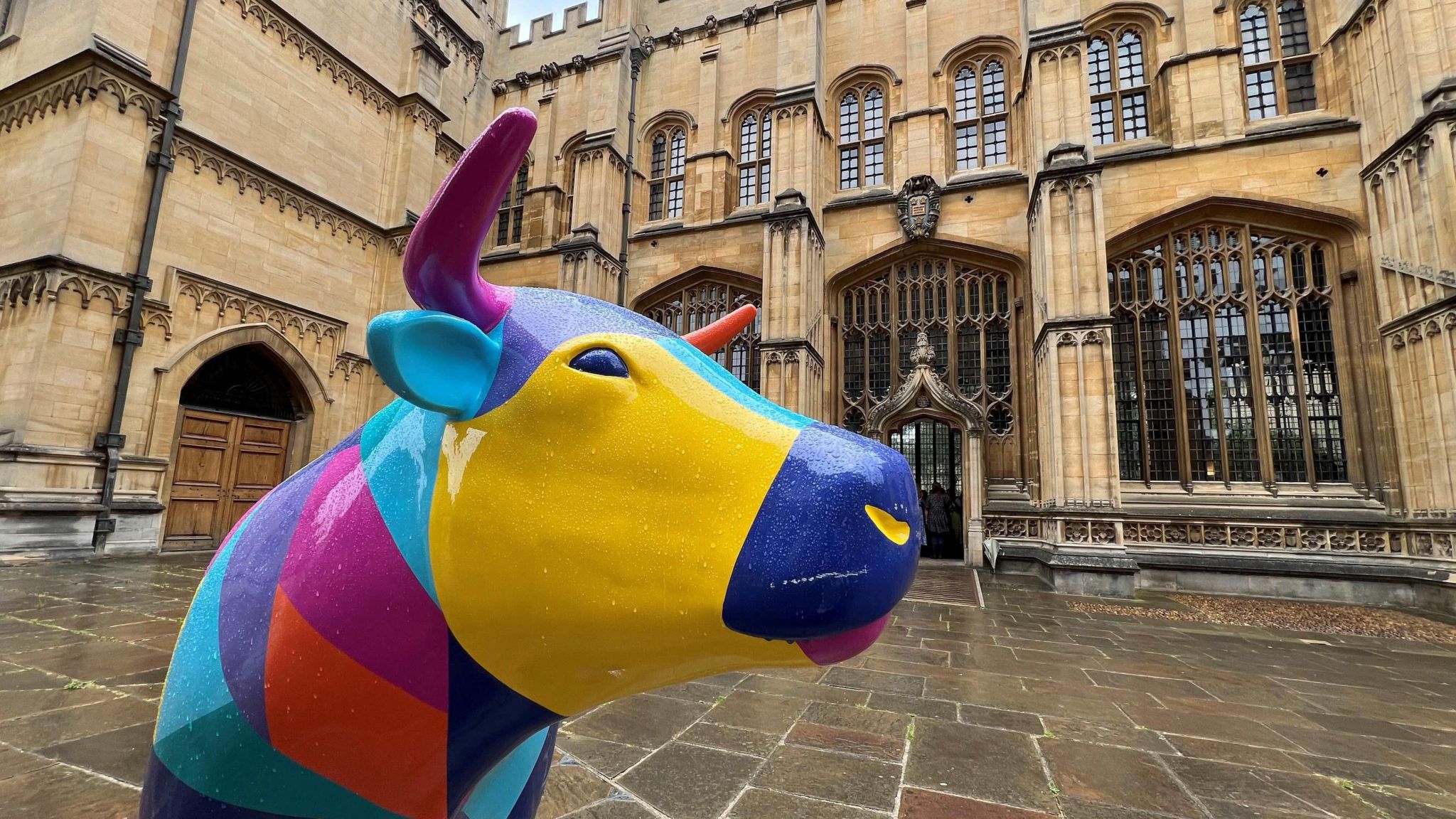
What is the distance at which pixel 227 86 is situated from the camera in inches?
420

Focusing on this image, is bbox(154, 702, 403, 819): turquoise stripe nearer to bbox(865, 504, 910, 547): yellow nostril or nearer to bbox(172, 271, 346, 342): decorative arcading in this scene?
bbox(865, 504, 910, 547): yellow nostril

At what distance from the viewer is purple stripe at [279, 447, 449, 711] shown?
0.71 metres

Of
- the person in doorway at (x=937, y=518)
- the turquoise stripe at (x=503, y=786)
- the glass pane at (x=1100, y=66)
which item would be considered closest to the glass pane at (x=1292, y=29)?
the glass pane at (x=1100, y=66)

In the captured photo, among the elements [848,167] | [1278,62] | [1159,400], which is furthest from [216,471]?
[1278,62]

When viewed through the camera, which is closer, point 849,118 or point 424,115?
point 849,118

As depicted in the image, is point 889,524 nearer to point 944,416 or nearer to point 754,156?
point 944,416

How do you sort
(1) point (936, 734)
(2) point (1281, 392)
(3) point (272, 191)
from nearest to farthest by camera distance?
(1) point (936, 734) → (2) point (1281, 392) → (3) point (272, 191)

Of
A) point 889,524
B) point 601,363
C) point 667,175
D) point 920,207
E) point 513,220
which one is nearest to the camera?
point 889,524

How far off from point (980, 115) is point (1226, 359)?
21.7 ft

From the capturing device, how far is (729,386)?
0.86 meters

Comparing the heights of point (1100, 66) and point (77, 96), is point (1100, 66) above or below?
above

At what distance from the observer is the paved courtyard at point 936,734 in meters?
2.21

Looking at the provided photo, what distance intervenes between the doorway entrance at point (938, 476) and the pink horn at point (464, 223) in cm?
1166

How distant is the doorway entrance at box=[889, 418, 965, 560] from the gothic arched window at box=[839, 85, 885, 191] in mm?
5598
